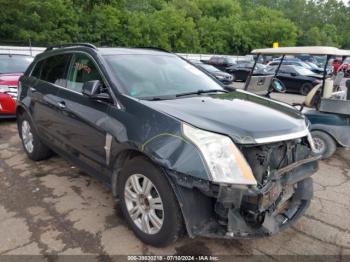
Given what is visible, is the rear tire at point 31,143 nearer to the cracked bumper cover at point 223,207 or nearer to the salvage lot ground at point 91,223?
the salvage lot ground at point 91,223

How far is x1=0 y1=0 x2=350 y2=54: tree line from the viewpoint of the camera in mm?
30922

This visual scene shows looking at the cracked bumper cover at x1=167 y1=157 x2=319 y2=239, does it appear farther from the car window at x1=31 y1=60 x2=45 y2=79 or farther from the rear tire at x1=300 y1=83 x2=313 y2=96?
the rear tire at x1=300 y1=83 x2=313 y2=96

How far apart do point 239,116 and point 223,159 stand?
22.0 inches

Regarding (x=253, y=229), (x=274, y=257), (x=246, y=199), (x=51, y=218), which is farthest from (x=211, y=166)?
(x=51, y=218)

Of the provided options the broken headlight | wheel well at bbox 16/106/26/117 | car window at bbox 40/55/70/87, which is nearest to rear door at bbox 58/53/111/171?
car window at bbox 40/55/70/87

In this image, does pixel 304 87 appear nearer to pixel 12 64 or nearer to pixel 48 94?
pixel 12 64

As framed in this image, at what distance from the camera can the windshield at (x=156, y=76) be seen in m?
3.58

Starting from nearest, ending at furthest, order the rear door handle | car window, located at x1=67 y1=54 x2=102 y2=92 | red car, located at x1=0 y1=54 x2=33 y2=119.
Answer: car window, located at x1=67 y1=54 x2=102 y2=92
the rear door handle
red car, located at x1=0 y1=54 x2=33 y2=119

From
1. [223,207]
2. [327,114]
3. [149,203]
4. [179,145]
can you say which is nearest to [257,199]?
[223,207]

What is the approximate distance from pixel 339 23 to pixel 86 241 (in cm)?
9219

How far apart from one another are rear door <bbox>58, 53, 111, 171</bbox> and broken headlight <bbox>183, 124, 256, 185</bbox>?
3.81ft

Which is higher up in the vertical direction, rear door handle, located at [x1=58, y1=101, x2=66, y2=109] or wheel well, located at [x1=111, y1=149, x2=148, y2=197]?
rear door handle, located at [x1=58, y1=101, x2=66, y2=109]

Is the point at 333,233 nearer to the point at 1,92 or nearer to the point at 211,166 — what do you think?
the point at 211,166

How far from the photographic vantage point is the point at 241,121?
115 inches
